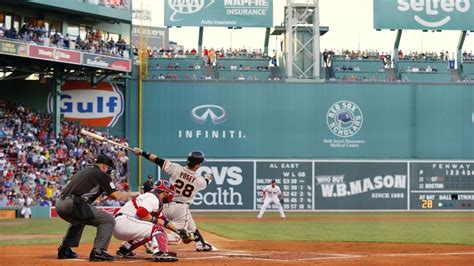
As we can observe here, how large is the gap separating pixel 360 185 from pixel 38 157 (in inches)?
642

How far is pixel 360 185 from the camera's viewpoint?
47562mm

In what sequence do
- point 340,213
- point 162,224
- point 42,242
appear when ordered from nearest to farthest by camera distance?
point 162,224
point 42,242
point 340,213

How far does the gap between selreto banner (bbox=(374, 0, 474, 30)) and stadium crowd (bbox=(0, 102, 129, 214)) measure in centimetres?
1554

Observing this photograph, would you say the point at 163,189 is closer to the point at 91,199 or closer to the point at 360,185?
the point at 91,199

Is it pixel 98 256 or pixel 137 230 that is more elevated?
pixel 137 230

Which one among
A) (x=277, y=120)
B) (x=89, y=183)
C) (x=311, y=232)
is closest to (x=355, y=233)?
(x=311, y=232)

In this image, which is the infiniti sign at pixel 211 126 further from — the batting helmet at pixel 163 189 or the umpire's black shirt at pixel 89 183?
the umpire's black shirt at pixel 89 183

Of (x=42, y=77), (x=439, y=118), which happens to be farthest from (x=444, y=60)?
(x=42, y=77)

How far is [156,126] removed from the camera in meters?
47.1

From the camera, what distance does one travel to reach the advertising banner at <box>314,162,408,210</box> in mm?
47188

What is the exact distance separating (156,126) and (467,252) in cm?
2962

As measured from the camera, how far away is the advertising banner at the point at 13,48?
38.1m

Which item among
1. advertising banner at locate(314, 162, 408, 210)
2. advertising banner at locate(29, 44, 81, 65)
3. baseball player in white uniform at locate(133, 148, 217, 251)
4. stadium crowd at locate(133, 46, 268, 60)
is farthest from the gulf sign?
baseball player in white uniform at locate(133, 148, 217, 251)

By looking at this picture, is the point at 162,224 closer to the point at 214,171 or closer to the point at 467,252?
the point at 467,252
